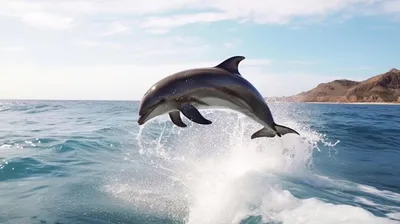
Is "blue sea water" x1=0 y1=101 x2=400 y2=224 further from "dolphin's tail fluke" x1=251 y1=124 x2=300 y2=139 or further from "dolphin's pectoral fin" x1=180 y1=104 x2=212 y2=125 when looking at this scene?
"dolphin's pectoral fin" x1=180 y1=104 x2=212 y2=125

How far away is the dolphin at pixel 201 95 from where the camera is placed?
4.38 meters

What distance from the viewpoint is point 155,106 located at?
440 cm

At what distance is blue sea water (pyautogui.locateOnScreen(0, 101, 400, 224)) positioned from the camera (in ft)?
28.8

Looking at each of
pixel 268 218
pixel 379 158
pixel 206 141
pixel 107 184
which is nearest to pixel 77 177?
pixel 107 184

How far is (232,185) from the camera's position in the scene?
10.3 m

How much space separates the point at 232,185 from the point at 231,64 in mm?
5978

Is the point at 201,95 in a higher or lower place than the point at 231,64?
lower

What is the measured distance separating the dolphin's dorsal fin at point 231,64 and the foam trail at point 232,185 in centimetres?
458

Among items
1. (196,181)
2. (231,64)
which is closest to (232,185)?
(196,181)

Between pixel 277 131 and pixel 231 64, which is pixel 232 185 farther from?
pixel 231 64

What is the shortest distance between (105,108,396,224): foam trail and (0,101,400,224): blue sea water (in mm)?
30

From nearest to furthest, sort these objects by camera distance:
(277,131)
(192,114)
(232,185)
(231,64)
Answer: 1. (192,114)
2. (231,64)
3. (277,131)
4. (232,185)

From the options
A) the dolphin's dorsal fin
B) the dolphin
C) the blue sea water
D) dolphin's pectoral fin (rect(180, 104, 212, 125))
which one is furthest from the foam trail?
dolphin's pectoral fin (rect(180, 104, 212, 125))

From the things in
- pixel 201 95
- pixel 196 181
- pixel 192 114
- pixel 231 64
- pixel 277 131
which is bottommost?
pixel 196 181
